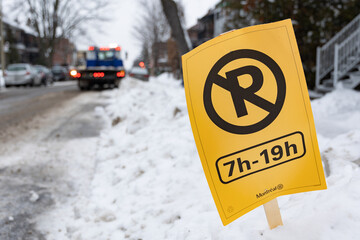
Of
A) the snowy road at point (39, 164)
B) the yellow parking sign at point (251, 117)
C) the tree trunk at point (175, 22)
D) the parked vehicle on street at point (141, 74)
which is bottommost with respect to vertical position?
the parked vehicle on street at point (141, 74)

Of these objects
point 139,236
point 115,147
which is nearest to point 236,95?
point 139,236

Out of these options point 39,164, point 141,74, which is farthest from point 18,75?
point 39,164

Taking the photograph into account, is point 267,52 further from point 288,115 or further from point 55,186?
point 55,186

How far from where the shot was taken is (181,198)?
341cm

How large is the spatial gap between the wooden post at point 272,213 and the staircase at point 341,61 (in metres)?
7.79

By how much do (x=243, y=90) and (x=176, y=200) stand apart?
1900 millimetres

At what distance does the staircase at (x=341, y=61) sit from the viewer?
30.1ft

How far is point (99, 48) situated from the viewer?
1975 cm

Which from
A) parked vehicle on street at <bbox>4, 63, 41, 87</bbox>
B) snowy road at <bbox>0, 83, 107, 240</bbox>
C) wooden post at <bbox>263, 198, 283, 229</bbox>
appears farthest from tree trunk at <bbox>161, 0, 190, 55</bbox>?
parked vehicle on street at <bbox>4, 63, 41, 87</bbox>

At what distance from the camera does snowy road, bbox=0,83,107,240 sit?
3.46m

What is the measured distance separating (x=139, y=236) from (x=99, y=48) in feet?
59.6

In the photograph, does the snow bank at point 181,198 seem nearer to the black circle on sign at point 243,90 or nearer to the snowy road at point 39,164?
the snowy road at point 39,164

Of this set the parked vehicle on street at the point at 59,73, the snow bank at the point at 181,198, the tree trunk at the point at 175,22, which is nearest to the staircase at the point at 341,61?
the snow bank at the point at 181,198

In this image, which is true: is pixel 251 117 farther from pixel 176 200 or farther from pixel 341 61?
pixel 341 61
